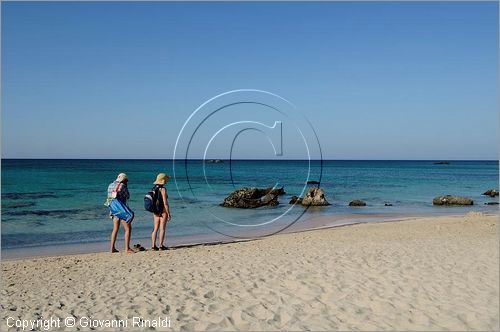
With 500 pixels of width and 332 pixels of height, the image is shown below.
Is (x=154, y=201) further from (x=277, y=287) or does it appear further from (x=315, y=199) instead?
(x=315, y=199)

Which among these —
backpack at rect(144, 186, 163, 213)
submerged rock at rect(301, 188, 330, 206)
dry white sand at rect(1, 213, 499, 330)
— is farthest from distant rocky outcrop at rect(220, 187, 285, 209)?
backpack at rect(144, 186, 163, 213)

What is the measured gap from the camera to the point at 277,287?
23.4 feet

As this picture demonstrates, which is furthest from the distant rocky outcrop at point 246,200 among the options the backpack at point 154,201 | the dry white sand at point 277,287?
the backpack at point 154,201

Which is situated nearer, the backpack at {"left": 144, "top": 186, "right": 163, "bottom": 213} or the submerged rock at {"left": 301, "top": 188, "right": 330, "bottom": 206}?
the backpack at {"left": 144, "top": 186, "right": 163, "bottom": 213}

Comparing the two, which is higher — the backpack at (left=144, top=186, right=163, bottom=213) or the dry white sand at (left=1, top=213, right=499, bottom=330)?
the backpack at (left=144, top=186, right=163, bottom=213)

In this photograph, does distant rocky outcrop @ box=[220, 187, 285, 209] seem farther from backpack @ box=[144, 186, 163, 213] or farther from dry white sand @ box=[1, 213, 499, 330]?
backpack @ box=[144, 186, 163, 213]

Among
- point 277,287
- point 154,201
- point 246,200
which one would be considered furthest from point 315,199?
point 277,287

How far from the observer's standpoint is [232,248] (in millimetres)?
11711

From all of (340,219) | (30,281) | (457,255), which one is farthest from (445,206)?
(30,281)

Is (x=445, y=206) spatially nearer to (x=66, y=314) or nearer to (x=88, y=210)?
(x=88, y=210)

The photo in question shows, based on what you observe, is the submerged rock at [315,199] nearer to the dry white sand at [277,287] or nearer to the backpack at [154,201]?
the dry white sand at [277,287]

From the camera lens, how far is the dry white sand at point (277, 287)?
5.77 m

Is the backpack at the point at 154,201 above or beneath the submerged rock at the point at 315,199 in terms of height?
above

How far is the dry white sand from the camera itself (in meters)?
5.77
